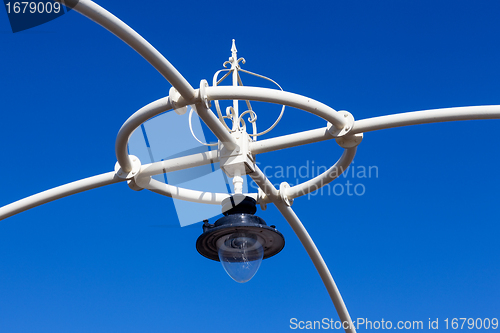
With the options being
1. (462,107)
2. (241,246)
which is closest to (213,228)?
(241,246)

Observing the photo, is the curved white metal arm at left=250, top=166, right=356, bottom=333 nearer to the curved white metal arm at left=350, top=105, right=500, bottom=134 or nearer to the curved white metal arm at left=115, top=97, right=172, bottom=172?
the curved white metal arm at left=115, top=97, right=172, bottom=172

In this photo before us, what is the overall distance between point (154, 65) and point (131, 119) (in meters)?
0.96

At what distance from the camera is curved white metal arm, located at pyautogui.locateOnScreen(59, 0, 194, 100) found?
4.02 metres

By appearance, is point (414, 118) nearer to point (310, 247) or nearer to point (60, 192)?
point (310, 247)

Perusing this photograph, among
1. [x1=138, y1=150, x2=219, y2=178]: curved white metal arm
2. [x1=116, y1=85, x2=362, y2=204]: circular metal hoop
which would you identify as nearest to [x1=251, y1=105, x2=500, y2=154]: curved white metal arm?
[x1=116, y1=85, x2=362, y2=204]: circular metal hoop

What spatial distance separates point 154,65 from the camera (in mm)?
4441

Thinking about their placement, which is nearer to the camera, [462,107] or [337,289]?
[462,107]

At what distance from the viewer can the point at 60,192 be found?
6.24m

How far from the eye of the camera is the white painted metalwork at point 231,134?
467 centimetres

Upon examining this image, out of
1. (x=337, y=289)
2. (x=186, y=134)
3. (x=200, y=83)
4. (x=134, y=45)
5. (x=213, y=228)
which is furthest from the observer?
(x=337, y=289)

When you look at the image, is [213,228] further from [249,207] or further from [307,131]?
[307,131]

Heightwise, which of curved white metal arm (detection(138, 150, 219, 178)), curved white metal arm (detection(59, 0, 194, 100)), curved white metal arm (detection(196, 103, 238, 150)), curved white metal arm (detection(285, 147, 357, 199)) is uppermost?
curved white metal arm (detection(285, 147, 357, 199))

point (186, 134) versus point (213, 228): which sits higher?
point (186, 134)

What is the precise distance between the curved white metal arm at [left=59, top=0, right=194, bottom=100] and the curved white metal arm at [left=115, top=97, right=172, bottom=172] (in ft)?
1.09
